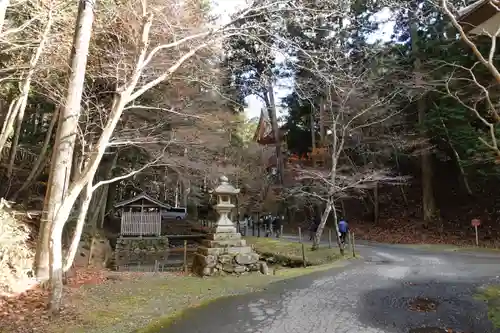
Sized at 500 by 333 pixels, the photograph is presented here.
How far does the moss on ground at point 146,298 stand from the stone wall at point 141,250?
9.73 metres

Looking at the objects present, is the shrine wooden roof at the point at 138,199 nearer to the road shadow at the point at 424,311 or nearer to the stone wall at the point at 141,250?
the stone wall at the point at 141,250

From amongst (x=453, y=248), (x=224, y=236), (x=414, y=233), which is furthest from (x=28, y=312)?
(x=414, y=233)

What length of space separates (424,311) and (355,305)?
1.07m

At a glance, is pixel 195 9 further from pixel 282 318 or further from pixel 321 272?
pixel 321 272

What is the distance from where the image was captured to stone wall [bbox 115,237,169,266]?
18.1 m

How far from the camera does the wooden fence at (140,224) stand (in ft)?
67.8

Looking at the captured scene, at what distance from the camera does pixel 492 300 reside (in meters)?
6.40

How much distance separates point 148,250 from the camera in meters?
20.1

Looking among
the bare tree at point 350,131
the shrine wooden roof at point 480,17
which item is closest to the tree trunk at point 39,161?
the bare tree at point 350,131

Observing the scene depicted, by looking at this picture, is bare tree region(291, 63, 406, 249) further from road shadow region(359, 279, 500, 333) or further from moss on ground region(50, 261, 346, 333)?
road shadow region(359, 279, 500, 333)

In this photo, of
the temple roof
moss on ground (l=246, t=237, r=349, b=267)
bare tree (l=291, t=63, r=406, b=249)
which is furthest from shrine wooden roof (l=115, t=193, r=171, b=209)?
the temple roof

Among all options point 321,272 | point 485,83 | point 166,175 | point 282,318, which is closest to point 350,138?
point 485,83

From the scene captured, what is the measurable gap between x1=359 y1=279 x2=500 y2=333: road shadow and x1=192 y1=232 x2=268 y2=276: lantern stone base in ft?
11.1

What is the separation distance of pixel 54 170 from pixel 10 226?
1.83m
